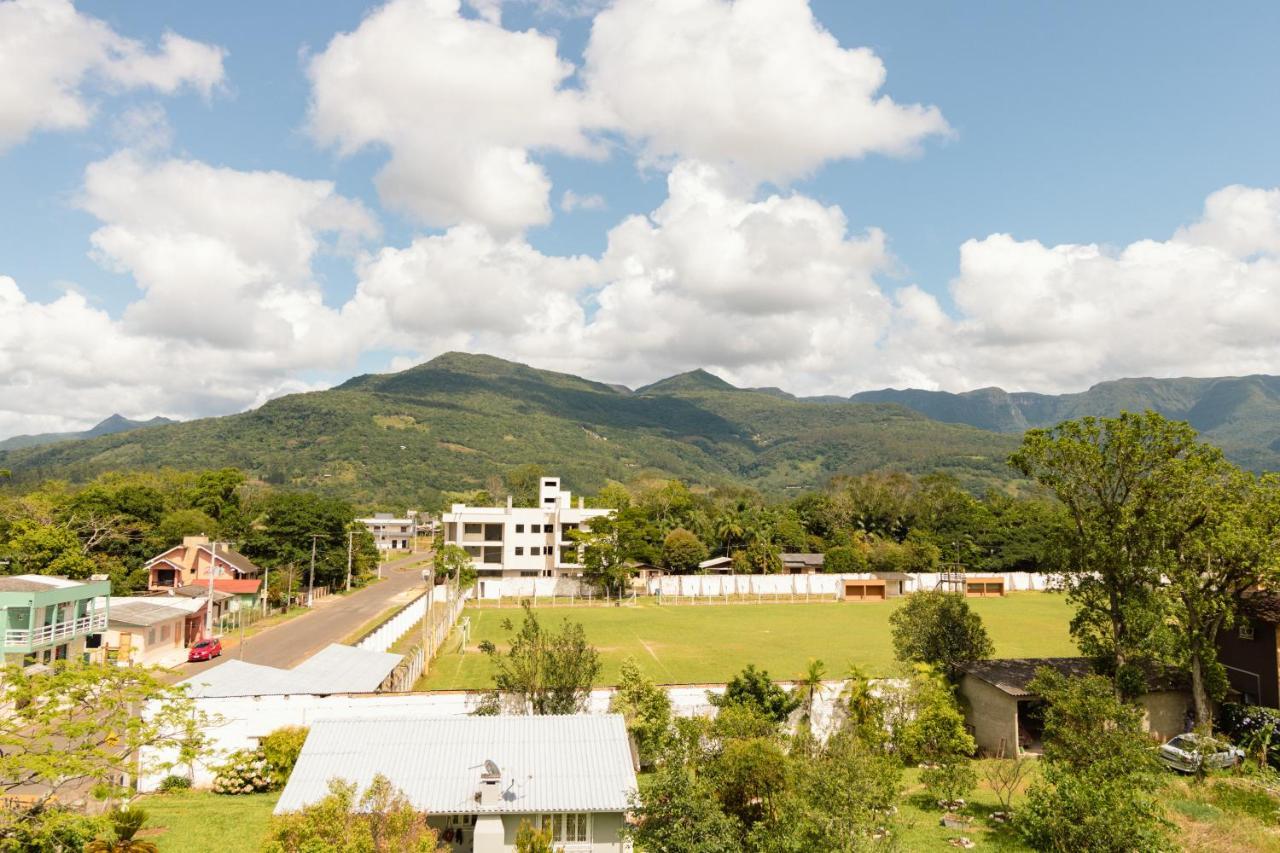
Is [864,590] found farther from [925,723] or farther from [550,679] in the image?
[550,679]

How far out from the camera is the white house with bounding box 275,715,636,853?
1738cm

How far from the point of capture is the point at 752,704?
25797mm

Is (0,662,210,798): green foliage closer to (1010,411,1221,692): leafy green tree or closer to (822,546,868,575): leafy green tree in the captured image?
(1010,411,1221,692): leafy green tree

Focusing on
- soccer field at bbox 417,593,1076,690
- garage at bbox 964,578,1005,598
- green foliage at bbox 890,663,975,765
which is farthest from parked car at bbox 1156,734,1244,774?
garage at bbox 964,578,1005,598

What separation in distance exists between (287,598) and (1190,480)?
59.1 m

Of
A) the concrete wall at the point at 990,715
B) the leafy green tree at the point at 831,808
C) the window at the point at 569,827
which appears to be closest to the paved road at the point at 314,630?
the window at the point at 569,827

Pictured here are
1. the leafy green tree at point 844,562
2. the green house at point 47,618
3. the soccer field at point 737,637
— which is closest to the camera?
the green house at point 47,618

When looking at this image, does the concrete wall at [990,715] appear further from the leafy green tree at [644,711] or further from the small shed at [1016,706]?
the leafy green tree at [644,711]

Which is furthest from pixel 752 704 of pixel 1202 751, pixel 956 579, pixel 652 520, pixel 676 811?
pixel 652 520

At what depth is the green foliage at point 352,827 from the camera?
43.6 ft

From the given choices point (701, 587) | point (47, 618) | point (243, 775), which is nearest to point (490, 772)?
point (243, 775)

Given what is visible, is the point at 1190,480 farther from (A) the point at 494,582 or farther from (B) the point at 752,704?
(A) the point at 494,582

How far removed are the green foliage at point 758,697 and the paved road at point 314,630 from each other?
58.8 feet

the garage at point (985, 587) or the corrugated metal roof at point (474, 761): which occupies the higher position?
the corrugated metal roof at point (474, 761)
